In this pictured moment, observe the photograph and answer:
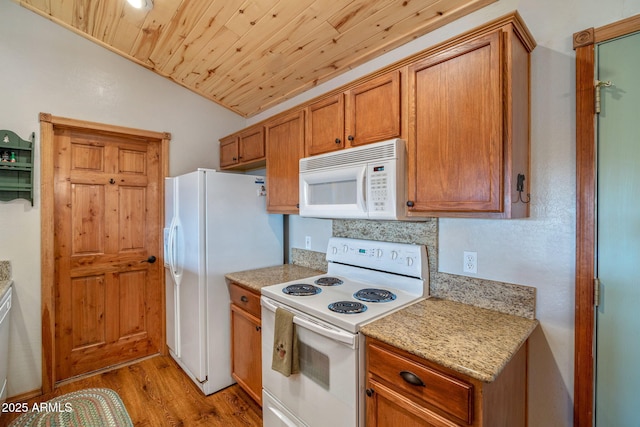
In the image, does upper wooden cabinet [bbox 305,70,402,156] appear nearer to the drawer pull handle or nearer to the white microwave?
the white microwave

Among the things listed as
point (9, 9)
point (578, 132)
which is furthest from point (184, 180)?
point (578, 132)

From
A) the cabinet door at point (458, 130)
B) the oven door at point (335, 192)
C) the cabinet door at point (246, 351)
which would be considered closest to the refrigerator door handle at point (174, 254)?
the cabinet door at point (246, 351)

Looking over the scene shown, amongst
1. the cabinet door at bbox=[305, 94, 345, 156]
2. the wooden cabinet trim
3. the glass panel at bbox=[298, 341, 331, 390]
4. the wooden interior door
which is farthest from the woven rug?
the wooden cabinet trim

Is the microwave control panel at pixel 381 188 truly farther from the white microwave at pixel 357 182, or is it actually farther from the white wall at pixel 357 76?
the white wall at pixel 357 76

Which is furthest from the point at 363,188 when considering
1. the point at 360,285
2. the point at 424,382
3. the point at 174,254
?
the point at 174,254

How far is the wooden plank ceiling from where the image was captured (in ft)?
5.86

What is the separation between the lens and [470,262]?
1.62 meters

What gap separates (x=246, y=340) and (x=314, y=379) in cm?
84

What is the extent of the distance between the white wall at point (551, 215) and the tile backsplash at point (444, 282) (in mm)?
53

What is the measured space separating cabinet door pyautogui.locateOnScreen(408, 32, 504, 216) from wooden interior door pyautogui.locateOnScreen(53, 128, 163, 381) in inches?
100.0

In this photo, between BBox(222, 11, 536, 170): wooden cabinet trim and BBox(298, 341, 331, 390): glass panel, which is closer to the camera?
BBox(222, 11, 536, 170): wooden cabinet trim

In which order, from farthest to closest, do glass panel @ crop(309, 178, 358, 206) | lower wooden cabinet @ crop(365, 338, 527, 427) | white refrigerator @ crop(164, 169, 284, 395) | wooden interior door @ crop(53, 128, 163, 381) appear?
wooden interior door @ crop(53, 128, 163, 381) → white refrigerator @ crop(164, 169, 284, 395) → glass panel @ crop(309, 178, 358, 206) → lower wooden cabinet @ crop(365, 338, 527, 427)

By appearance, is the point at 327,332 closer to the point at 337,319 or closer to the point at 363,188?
the point at 337,319

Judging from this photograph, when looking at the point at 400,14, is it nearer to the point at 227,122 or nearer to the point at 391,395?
the point at 391,395
